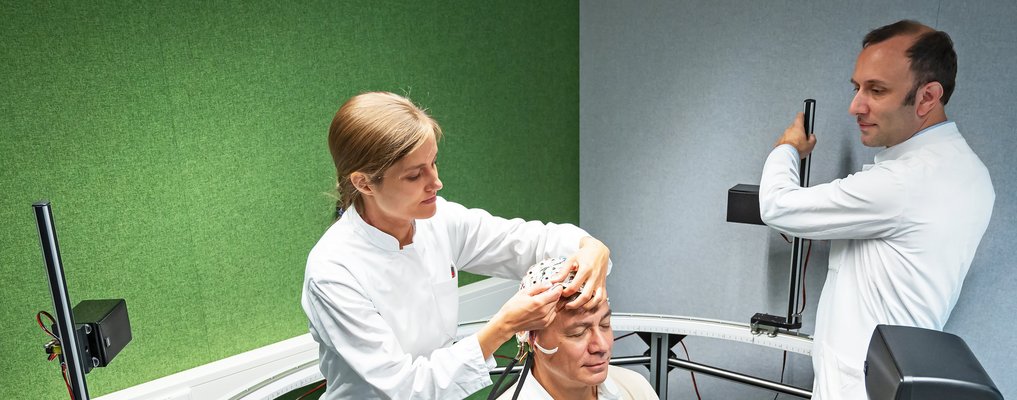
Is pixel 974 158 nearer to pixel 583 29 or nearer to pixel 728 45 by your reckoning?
pixel 728 45

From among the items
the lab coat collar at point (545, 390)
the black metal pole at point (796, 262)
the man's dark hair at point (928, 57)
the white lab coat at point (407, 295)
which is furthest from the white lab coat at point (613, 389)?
the man's dark hair at point (928, 57)

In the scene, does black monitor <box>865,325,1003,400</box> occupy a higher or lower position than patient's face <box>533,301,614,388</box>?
higher

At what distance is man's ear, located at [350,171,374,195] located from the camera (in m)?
1.32

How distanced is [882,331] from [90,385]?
199 cm

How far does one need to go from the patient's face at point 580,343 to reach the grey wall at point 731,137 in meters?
1.33

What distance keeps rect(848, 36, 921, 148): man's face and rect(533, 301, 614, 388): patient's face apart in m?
0.93

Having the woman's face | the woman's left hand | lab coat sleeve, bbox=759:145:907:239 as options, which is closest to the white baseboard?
the woman's face

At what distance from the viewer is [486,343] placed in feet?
4.29

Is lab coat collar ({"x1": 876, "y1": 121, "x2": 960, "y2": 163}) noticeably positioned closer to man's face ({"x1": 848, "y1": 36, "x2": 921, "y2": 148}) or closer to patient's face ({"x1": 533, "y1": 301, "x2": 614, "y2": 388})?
man's face ({"x1": 848, "y1": 36, "x2": 921, "y2": 148})

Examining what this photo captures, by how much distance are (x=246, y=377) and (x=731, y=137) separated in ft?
6.45

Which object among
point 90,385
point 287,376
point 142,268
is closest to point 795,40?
point 287,376

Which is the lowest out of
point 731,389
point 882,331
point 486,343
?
point 731,389

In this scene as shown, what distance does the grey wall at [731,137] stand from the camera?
2047 millimetres

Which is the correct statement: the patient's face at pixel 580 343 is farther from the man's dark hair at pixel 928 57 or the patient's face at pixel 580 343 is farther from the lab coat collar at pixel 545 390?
the man's dark hair at pixel 928 57
